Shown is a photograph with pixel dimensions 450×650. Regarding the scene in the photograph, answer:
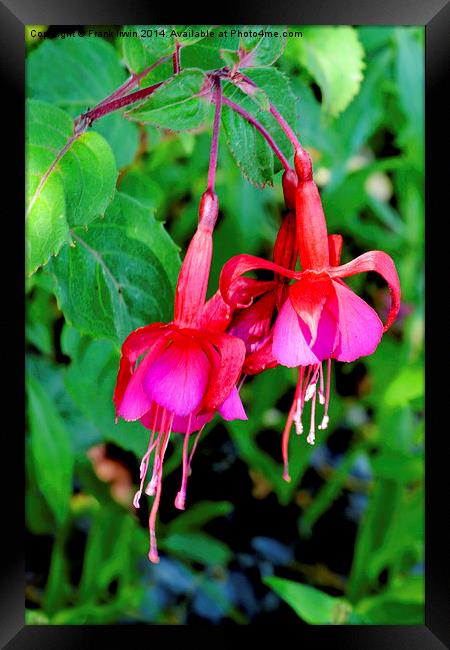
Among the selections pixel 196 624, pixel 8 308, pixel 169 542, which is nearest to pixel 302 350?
pixel 8 308

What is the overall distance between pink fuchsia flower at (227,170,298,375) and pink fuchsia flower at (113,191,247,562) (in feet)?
0.06

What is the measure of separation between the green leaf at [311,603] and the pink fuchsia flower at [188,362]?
1.22ft

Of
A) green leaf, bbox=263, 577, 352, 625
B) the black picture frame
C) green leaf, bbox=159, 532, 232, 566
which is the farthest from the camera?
green leaf, bbox=159, 532, 232, 566

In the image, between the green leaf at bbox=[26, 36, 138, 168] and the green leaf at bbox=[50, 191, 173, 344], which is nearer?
the green leaf at bbox=[50, 191, 173, 344]

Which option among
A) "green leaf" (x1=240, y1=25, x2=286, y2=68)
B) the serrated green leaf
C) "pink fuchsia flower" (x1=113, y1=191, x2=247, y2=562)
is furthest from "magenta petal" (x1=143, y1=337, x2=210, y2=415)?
the serrated green leaf

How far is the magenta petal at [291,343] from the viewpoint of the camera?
45cm

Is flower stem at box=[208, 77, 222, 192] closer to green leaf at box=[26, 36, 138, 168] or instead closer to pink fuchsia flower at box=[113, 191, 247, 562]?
pink fuchsia flower at box=[113, 191, 247, 562]

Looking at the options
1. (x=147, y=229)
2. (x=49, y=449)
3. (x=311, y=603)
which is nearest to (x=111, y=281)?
(x=147, y=229)

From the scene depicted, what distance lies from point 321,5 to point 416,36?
0.16m

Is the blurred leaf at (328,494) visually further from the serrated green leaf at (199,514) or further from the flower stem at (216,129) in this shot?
the flower stem at (216,129)

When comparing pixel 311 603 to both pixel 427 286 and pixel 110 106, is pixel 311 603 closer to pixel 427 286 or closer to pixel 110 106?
pixel 427 286

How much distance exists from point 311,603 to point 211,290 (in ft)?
1.18

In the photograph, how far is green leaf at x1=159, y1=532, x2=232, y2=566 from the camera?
958 mm

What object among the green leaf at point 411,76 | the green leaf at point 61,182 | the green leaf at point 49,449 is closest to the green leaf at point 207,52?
the green leaf at point 61,182
